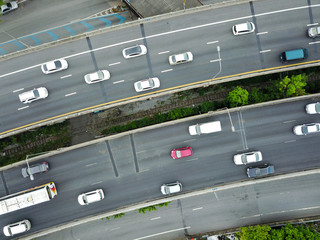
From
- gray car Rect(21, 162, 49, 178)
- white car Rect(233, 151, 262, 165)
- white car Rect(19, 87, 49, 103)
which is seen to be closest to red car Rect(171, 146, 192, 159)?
white car Rect(233, 151, 262, 165)

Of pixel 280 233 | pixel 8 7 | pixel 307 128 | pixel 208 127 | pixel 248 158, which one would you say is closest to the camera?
pixel 208 127

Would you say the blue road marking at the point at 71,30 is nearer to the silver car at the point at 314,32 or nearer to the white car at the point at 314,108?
the silver car at the point at 314,32

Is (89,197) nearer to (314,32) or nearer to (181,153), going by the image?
(181,153)

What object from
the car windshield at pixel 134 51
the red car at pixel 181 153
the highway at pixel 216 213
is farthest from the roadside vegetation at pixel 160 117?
the highway at pixel 216 213

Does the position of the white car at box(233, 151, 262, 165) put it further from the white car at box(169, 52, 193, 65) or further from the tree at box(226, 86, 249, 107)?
the white car at box(169, 52, 193, 65)

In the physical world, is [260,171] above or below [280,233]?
above

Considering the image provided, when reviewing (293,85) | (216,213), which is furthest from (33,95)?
(293,85)
